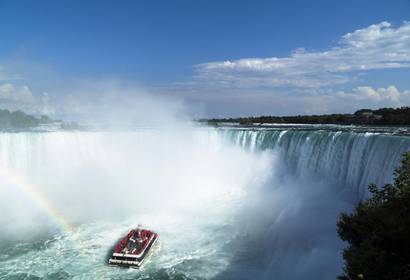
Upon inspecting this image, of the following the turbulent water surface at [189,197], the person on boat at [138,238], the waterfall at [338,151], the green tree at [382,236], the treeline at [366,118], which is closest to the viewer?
the green tree at [382,236]

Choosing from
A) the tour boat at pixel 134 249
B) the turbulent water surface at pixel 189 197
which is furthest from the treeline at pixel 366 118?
the tour boat at pixel 134 249

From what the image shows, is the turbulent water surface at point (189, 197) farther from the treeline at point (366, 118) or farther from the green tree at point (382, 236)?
the treeline at point (366, 118)

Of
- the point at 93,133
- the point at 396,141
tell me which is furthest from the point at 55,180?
the point at 396,141

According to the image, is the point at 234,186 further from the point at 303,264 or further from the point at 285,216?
the point at 303,264

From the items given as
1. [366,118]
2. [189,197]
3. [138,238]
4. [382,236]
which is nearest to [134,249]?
[138,238]

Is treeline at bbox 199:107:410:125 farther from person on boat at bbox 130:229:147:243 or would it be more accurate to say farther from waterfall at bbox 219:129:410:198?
person on boat at bbox 130:229:147:243

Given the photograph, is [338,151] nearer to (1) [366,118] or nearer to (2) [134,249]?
(2) [134,249]
